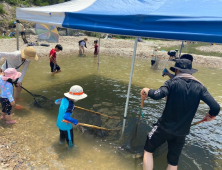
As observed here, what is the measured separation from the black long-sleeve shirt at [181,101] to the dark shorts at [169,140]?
0.26ft

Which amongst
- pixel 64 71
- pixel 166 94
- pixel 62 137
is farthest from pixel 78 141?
pixel 64 71

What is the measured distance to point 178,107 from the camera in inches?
89.8

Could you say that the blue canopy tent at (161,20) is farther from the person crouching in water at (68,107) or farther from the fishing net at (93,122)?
the fishing net at (93,122)

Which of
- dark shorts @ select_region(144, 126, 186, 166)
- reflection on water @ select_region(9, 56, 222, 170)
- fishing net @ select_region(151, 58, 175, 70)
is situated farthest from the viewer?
fishing net @ select_region(151, 58, 175, 70)

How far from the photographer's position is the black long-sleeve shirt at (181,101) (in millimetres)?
2207

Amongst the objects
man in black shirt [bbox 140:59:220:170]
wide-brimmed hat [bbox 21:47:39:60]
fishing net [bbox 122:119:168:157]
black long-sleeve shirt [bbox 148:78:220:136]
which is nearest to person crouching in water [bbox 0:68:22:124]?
wide-brimmed hat [bbox 21:47:39:60]

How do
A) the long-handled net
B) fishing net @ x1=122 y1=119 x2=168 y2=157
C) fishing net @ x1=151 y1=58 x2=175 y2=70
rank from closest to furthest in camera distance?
fishing net @ x1=122 y1=119 x2=168 y2=157, the long-handled net, fishing net @ x1=151 y1=58 x2=175 y2=70

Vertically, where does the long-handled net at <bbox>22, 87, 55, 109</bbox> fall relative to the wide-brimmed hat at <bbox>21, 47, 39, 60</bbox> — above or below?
below

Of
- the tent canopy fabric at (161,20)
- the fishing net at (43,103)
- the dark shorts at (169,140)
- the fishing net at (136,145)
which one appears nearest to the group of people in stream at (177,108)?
the dark shorts at (169,140)

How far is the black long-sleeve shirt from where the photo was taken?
2207mm

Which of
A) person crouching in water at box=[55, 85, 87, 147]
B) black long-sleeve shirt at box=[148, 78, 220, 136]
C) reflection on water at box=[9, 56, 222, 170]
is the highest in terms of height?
black long-sleeve shirt at box=[148, 78, 220, 136]

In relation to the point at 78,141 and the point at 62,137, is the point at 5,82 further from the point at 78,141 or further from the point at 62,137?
the point at 78,141

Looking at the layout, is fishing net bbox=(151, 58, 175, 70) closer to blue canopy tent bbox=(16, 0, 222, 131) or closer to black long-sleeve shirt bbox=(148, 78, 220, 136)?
blue canopy tent bbox=(16, 0, 222, 131)

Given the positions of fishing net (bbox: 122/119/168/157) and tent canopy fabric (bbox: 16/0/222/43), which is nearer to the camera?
tent canopy fabric (bbox: 16/0/222/43)
